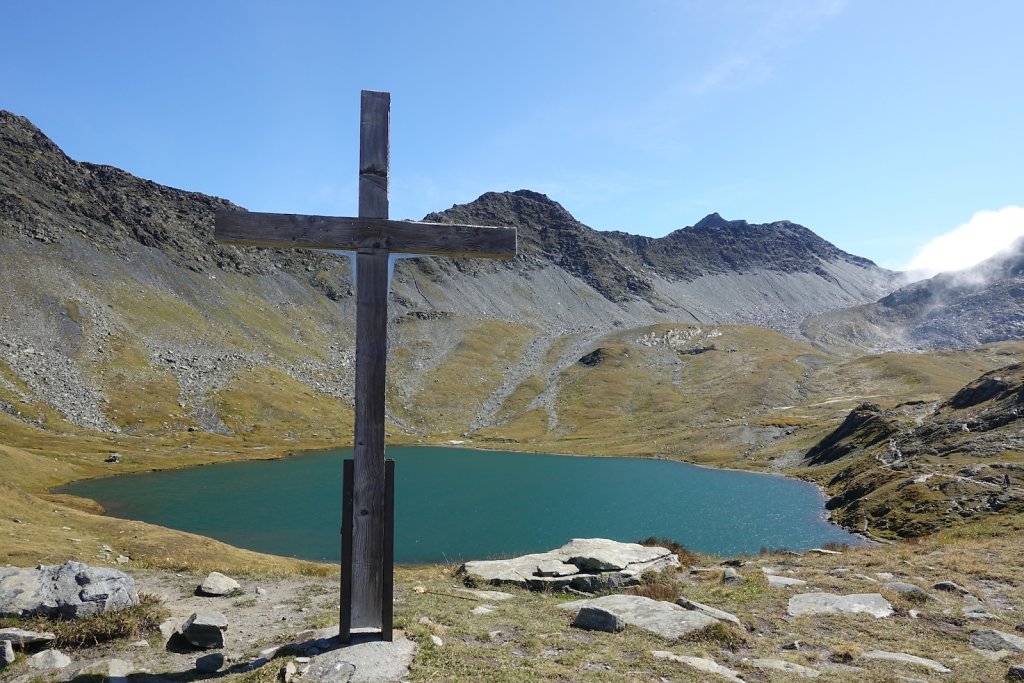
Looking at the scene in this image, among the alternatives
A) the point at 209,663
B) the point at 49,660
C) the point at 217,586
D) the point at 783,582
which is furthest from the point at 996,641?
the point at 217,586

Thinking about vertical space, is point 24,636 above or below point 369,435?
below

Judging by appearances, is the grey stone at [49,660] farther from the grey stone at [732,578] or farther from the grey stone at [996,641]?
the grey stone at [996,641]

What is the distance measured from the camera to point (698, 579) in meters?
18.8

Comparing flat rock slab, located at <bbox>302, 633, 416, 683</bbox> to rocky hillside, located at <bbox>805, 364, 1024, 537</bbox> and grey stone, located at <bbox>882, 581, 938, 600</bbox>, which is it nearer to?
grey stone, located at <bbox>882, 581, 938, 600</bbox>

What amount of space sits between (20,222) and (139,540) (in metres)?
184

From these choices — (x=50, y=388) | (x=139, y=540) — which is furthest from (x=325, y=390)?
(x=139, y=540)

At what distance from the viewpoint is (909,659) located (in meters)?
10.6

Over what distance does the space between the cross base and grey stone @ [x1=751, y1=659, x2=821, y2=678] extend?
617 centimetres

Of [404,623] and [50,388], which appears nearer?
[404,623]

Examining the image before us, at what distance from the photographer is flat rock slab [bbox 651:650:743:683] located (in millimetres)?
9289

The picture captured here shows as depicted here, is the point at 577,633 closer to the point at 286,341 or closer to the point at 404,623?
the point at 404,623

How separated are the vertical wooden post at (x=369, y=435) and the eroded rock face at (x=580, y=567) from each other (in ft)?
28.0

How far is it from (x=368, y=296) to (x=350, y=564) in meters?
4.35

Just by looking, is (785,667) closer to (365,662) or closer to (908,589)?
(365,662)
